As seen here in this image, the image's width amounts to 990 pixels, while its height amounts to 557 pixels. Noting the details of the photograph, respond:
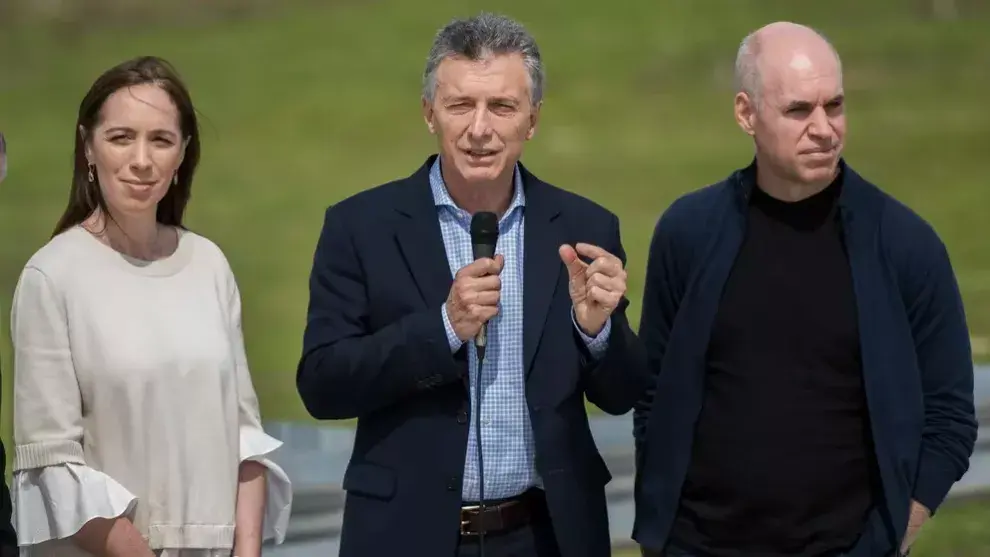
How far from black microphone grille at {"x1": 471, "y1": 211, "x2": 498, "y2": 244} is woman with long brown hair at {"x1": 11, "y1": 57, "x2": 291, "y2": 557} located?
0.50m

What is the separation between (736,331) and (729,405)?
0.46ft

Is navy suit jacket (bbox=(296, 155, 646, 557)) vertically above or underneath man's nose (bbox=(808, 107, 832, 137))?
underneath

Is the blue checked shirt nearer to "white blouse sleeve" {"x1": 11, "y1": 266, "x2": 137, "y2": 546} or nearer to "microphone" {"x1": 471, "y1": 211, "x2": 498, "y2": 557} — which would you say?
"microphone" {"x1": 471, "y1": 211, "x2": 498, "y2": 557}

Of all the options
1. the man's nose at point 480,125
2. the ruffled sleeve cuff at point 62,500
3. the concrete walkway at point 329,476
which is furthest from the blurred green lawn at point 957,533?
the ruffled sleeve cuff at point 62,500

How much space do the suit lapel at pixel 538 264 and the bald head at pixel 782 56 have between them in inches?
19.0

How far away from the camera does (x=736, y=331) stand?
2502 millimetres

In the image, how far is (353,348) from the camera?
221 centimetres

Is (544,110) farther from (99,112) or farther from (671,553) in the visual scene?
(99,112)

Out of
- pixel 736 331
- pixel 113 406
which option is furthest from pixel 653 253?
pixel 113 406

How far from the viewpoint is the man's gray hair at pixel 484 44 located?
7.55 feet

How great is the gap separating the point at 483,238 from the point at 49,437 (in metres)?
0.77

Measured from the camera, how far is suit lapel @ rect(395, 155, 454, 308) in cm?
230

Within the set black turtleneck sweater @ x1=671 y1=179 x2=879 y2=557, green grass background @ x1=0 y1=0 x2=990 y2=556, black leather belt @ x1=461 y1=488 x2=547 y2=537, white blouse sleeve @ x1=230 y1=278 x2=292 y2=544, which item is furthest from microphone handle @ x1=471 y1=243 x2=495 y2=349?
green grass background @ x1=0 y1=0 x2=990 y2=556

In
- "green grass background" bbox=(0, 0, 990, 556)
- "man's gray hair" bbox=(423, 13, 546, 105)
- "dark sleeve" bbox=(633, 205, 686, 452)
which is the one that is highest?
"green grass background" bbox=(0, 0, 990, 556)
